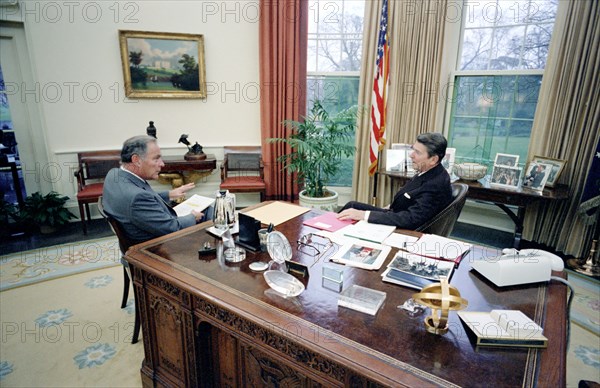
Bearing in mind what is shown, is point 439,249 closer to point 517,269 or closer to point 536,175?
point 517,269

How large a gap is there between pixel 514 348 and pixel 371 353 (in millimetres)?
444

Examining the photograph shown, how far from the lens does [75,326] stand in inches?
94.6

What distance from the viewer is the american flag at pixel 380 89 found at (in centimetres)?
411

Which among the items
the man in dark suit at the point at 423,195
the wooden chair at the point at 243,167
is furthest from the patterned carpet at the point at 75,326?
the wooden chair at the point at 243,167

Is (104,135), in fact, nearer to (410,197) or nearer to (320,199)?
(320,199)

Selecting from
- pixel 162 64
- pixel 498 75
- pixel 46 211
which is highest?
pixel 162 64

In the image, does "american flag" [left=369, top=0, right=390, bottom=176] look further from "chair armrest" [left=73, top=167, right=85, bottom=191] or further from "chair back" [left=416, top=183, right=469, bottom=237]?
"chair armrest" [left=73, top=167, right=85, bottom=191]

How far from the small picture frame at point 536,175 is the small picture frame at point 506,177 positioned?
104mm

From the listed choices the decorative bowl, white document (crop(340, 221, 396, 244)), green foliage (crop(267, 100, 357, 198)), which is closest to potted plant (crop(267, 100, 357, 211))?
green foliage (crop(267, 100, 357, 198))

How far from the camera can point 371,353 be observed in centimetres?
101

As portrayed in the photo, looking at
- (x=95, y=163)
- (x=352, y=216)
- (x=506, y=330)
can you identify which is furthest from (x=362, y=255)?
(x=95, y=163)

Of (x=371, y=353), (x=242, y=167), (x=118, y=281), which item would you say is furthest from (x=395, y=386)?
(x=242, y=167)

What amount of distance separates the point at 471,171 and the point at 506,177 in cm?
33

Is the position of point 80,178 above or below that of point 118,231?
below
